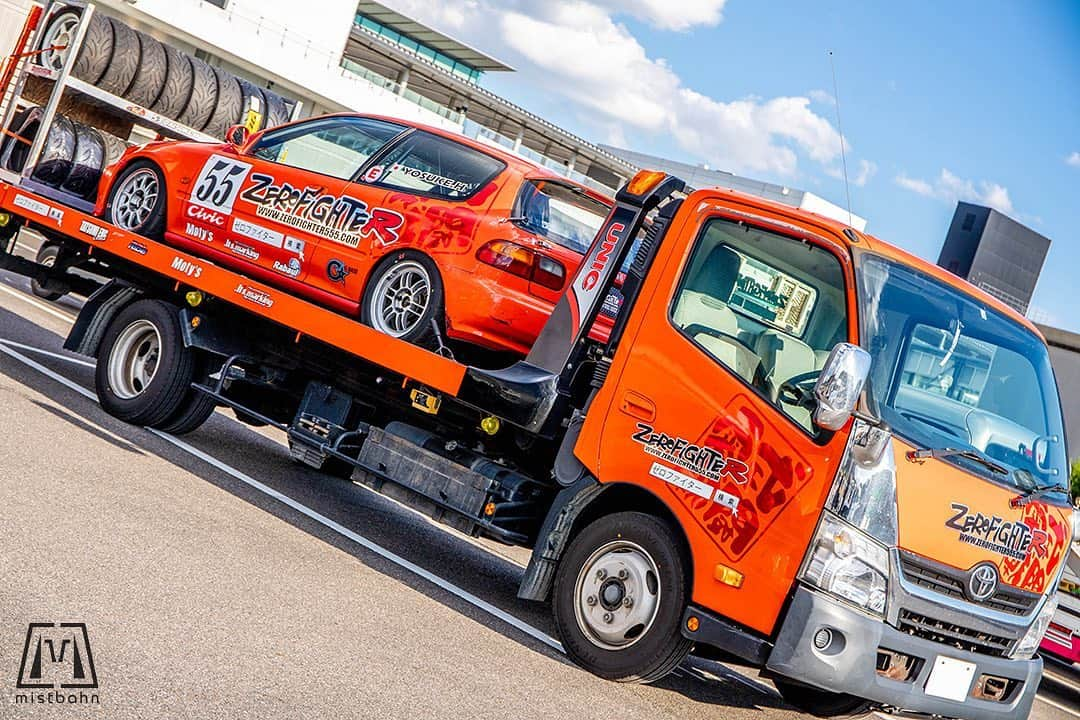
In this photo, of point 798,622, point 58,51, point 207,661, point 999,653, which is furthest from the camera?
point 58,51

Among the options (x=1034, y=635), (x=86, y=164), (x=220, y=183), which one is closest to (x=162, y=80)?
(x=86, y=164)

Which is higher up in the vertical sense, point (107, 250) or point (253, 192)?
point (253, 192)

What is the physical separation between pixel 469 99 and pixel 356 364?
4815 centimetres

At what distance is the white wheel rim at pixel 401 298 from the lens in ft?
25.5

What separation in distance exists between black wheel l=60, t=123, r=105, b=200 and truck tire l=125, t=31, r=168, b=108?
54.1 inches

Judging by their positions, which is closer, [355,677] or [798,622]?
[355,677]

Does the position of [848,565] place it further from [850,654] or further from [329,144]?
[329,144]

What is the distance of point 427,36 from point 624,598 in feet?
181

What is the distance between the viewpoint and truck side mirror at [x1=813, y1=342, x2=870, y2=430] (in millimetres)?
5422

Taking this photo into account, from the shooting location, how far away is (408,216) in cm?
790

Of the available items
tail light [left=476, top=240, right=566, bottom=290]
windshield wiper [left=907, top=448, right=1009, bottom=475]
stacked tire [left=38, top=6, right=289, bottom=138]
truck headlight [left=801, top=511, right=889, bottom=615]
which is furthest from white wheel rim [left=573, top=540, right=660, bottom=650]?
stacked tire [left=38, top=6, right=289, bottom=138]

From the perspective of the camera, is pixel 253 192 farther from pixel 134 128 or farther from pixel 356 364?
pixel 134 128

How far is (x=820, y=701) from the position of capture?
22.5 ft

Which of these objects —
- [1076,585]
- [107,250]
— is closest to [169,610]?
[107,250]
